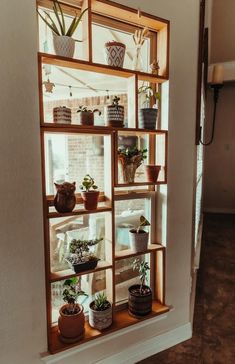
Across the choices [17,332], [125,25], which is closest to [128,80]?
[125,25]

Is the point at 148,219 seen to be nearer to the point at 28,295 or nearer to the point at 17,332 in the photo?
the point at 28,295

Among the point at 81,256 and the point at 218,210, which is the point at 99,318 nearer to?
the point at 81,256

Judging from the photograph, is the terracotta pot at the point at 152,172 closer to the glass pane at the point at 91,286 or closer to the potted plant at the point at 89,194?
the potted plant at the point at 89,194

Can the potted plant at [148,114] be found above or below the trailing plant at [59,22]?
below

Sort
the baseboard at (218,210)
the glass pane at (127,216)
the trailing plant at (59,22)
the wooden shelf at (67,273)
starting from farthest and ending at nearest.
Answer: the baseboard at (218,210)
the glass pane at (127,216)
the wooden shelf at (67,273)
the trailing plant at (59,22)

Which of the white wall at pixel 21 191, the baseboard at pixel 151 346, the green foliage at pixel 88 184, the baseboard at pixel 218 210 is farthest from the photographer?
the baseboard at pixel 218 210

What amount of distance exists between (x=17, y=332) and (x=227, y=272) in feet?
7.02

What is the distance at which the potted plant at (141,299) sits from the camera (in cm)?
161

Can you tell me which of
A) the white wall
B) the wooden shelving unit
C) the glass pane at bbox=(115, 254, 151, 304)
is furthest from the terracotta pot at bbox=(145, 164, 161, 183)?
the white wall

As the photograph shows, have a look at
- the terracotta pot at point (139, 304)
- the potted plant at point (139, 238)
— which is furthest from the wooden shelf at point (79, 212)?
the terracotta pot at point (139, 304)

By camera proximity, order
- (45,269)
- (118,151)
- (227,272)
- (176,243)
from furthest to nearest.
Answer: (227,272), (176,243), (118,151), (45,269)

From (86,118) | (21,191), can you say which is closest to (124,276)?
(21,191)

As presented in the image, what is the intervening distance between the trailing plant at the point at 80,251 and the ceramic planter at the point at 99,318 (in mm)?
314

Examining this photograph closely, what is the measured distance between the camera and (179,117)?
162 cm
